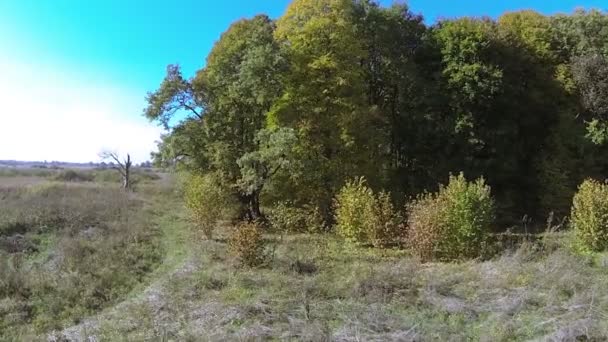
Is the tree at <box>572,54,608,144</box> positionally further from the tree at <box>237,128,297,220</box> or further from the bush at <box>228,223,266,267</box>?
the bush at <box>228,223,266,267</box>

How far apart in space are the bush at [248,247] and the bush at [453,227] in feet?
14.8

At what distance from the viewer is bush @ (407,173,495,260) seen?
46.8 ft

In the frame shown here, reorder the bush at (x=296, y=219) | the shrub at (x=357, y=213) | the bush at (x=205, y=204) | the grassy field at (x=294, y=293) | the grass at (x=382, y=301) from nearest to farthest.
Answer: the grass at (x=382, y=301), the grassy field at (x=294, y=293), the shrub at (x=357, y=213), the bush at (x=205, y=204), the bush at (x=296, y=219)

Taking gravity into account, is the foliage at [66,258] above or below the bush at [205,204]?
below

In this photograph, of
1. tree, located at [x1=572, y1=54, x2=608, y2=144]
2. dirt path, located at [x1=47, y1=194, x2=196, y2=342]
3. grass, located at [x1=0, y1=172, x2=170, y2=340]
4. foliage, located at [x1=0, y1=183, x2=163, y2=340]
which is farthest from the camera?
tree, located at [x1=572, y1=54, x2=608, y2=144]

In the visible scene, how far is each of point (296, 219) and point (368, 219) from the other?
4673 millimetres

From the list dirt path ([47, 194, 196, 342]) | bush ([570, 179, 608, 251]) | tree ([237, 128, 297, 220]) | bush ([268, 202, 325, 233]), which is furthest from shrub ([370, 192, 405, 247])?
dirt path ([47, 194, 196, 342])

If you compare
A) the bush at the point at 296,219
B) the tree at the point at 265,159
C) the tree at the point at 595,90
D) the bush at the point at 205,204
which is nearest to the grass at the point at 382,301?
the bush at the point at 205,204

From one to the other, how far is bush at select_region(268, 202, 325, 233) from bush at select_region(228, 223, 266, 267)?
6517mm

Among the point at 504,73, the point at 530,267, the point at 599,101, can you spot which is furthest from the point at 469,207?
the point at 599,101

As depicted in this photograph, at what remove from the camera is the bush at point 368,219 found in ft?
54.0

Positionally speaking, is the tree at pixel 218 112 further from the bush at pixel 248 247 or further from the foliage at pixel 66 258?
the bush at pixel 248 247

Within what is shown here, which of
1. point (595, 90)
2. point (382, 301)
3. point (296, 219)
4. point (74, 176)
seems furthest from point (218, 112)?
point (74, 176)

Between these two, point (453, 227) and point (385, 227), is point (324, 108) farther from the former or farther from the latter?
point (453, 227)
